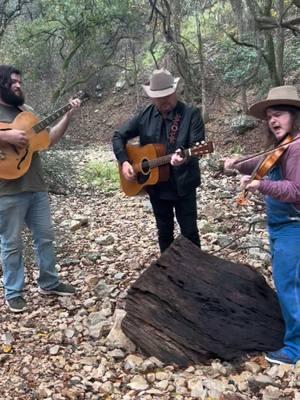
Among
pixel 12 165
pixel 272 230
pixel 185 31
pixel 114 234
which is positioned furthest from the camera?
pixel 185 31

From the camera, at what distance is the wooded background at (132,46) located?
39.7 ft

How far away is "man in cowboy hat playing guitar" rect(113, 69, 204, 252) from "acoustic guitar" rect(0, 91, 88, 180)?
622 millimetres

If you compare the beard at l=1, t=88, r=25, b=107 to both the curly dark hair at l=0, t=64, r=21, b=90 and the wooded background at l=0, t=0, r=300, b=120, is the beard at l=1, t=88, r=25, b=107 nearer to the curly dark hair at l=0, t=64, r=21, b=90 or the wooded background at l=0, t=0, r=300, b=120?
the curly dark hair at l=0, t=64, r=21, b=90

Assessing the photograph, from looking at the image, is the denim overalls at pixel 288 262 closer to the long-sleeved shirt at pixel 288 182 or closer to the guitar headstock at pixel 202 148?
the long-sleeved shirt at pixel 288 182

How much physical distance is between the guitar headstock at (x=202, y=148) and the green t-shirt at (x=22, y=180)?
4.46ft

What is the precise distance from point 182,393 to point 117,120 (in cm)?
1763

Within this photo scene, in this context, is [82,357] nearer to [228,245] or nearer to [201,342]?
[201,342]

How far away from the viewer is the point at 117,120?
66.4 feet

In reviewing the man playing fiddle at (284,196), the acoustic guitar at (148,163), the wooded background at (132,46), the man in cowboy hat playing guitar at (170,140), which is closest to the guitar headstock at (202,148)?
the acoustic guitar at (148,163)

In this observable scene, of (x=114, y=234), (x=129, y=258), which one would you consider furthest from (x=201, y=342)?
(x=114, y=234)

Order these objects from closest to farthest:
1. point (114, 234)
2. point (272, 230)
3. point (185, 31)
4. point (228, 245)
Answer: point (272, 230)
point (228, 245)
point (114, 234)
point (185, 31)

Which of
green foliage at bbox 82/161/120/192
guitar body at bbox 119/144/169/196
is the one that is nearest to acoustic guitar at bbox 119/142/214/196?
guitar body at bbox 119/144/169/196

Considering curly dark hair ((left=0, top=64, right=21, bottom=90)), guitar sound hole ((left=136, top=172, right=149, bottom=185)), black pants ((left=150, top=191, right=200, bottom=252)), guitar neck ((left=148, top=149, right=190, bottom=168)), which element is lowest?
black pants ((left=150, top=191, right=200, bottom=252))

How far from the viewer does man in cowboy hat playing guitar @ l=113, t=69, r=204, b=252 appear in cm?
416
